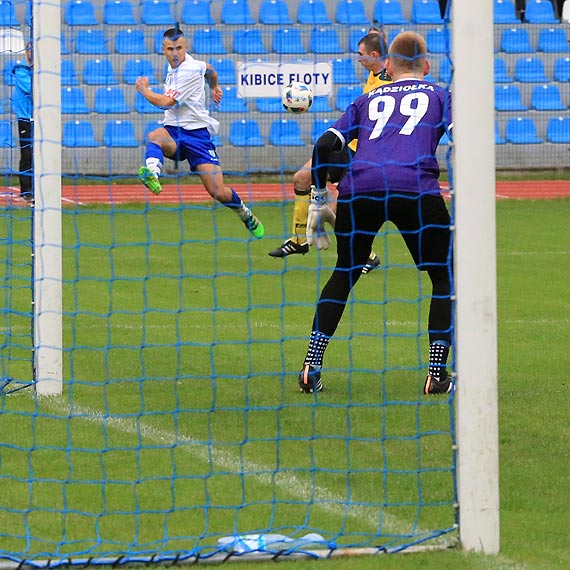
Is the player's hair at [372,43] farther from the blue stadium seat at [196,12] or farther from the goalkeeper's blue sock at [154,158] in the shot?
the blue stadium seat at [196,12]

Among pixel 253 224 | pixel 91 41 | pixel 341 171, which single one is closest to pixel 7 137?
pixel 253 224

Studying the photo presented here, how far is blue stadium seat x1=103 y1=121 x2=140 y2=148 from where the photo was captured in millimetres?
21000

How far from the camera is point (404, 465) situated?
5.83m

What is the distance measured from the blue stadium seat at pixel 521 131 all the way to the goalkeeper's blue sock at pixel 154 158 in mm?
12289

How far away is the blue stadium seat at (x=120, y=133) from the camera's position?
2100 centimetres

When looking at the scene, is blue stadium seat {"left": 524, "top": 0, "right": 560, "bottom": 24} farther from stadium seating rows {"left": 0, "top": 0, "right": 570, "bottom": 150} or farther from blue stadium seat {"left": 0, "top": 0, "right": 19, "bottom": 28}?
blue stadium seat {"left": 0, "top": 0, "right": 19, "bottom": 28}

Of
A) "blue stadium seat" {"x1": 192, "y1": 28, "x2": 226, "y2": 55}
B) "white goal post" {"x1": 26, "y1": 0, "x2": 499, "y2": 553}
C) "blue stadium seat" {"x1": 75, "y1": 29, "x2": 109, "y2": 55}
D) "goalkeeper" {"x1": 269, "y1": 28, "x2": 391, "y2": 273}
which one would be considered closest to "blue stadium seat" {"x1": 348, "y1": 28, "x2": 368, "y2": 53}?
"blue stadium seat" {"x1": 192, "y1": 28, "x2": 226, "y2": 55}

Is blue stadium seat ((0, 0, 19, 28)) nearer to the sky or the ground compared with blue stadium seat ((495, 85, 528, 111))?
nearer to the ground

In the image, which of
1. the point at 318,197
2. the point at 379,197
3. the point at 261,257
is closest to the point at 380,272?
the point at 261,257

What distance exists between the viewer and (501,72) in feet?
79.5

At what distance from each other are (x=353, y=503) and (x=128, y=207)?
1404 cm

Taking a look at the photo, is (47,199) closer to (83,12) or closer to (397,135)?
(397,135)

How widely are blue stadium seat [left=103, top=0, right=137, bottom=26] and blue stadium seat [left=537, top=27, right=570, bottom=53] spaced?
305 inches

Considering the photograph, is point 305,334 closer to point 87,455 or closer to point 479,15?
point 87,455
